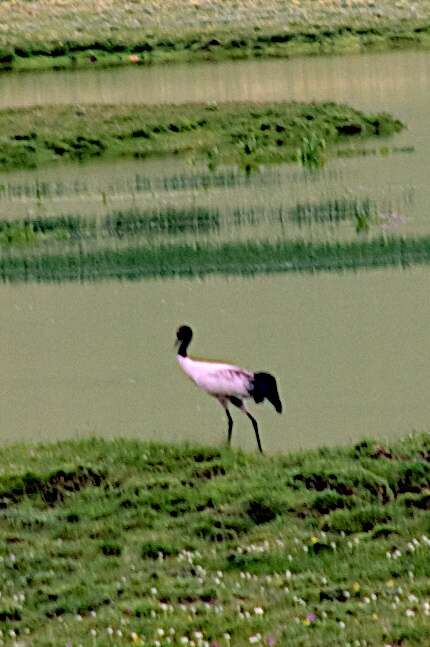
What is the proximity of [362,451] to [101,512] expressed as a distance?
170cm

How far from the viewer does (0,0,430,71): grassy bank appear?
169 feet

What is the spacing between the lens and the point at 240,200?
26.8 metres

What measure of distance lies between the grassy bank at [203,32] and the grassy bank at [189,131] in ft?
53.4

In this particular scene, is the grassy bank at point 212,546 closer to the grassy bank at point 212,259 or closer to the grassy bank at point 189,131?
the grassy bank at point 212,259

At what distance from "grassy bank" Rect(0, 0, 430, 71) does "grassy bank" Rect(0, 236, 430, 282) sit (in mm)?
28853

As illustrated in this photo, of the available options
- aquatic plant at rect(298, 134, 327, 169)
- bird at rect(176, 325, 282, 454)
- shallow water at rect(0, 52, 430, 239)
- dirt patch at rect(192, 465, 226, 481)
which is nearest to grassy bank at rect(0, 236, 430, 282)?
shallow water at rect(0, 52, 430, 239)

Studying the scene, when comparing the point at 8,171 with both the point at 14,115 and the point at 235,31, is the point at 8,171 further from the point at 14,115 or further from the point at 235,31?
the point at 235,31

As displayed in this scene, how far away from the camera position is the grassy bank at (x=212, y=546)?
9180mm

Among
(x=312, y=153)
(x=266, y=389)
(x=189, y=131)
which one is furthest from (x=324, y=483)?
(x=189, y=131)

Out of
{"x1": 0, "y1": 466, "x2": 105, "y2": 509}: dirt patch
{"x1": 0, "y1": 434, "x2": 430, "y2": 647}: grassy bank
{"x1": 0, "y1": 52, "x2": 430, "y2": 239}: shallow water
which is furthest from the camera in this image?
{"x1": 0, "y1": 52, "x2": 430, "y2": 239}: shallow water

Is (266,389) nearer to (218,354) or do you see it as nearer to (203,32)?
(218,354)

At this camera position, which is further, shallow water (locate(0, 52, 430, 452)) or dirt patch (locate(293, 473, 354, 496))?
shallow water (locate(0, 52, 430, 452))

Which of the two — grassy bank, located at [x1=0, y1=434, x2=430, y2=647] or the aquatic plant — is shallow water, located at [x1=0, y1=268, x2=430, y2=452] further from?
the aquatic plant

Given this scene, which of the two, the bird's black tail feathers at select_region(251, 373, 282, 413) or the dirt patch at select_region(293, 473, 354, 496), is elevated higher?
the bird's black tail feathers at select_region(251, 373, 282, 413)
